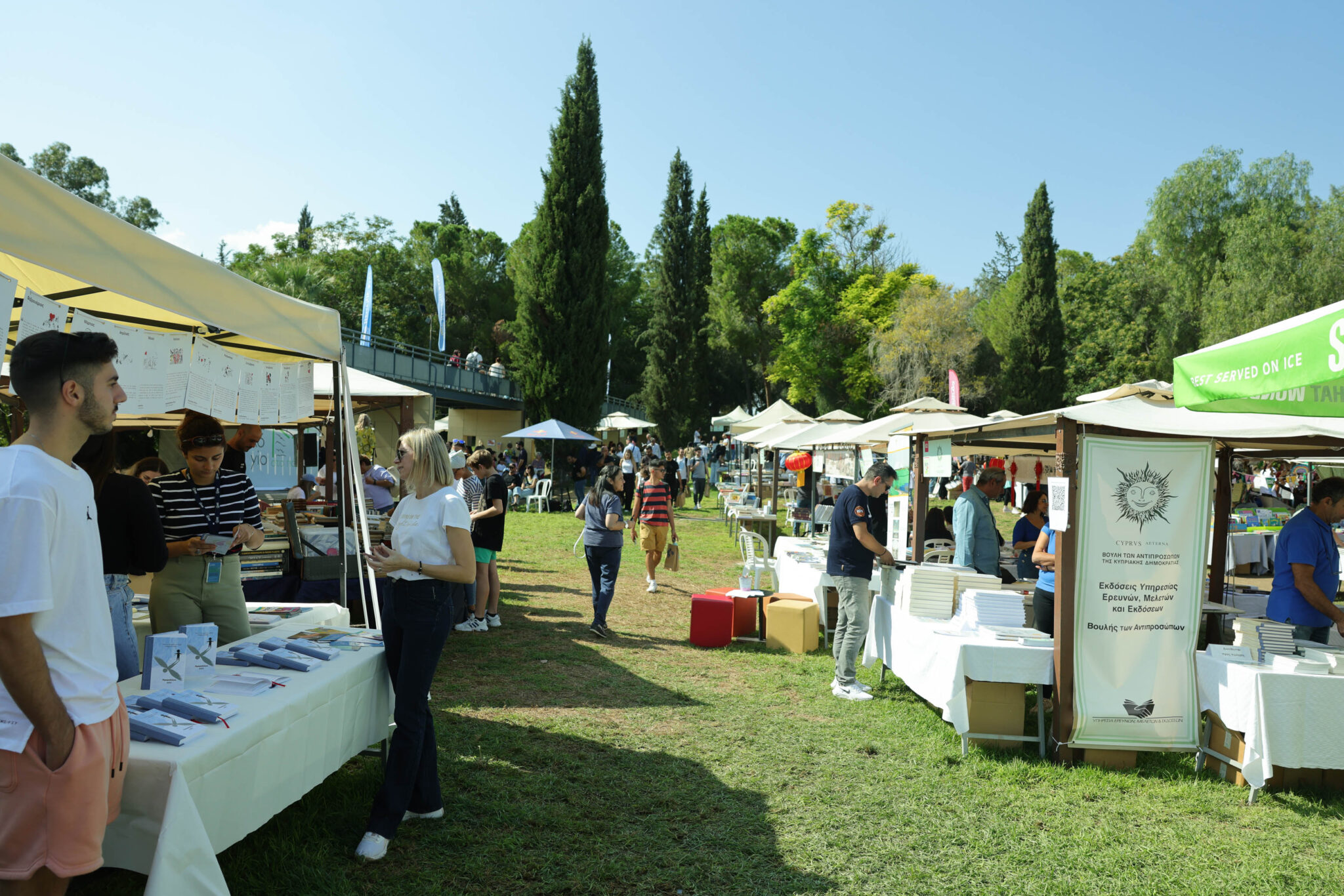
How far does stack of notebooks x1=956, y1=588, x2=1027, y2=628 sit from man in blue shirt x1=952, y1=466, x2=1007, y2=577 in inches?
61.4

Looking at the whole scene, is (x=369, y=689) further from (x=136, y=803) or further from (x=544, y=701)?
(x=544, y=701)

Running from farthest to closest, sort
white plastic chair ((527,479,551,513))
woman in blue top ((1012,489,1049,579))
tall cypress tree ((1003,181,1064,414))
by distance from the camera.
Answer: tall cypress tree ((1003,181,1064,414))
white plastic chair ((527,479,551,513))
woman in blue top ((1012,489,1049,579))

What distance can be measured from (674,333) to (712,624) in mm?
35358

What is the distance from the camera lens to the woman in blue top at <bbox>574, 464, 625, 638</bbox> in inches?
292

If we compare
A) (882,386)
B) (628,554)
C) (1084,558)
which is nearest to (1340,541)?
(1084,558)

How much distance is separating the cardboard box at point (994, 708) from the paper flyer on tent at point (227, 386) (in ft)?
14.8

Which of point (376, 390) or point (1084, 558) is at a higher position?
point (376, 390)

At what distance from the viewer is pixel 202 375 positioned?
4.50 meters

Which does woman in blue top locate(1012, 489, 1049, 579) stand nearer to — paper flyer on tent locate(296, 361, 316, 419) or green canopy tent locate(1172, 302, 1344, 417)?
green canopy tent locate(1172, 302, 1344, 417)

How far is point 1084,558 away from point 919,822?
1767 millimetres

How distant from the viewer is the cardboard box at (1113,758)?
4590 mm

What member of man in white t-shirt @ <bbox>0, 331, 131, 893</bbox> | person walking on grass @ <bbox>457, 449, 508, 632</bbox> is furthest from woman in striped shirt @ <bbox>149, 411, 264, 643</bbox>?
person walking on grass @ <bbox>457, 449, 508, 632</bbox>

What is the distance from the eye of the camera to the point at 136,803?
2.30 meters

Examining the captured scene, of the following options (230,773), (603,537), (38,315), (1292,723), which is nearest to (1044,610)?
(1292,723)
